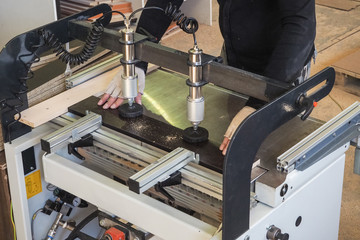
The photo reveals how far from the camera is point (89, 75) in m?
2.09

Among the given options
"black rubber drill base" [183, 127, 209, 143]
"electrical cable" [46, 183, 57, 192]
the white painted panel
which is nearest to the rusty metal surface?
"black rubber drill base" [183, 127, 209, 143]

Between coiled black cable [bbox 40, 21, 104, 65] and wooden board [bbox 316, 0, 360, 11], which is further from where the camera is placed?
wooden board [bbox 316, 0, 360, 11]

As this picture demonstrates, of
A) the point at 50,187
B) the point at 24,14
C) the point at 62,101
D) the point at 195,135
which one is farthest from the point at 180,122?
the point at 24,14

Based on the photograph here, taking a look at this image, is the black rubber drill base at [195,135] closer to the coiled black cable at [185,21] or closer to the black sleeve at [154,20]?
the coiled black cable at [185,21]

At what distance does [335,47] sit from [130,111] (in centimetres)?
296

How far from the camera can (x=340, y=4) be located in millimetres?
5289

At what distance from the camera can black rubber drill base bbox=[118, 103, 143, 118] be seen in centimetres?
185

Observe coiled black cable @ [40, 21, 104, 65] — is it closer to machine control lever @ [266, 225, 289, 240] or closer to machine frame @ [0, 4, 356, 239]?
machine frame @ [0, 4, 356, 239]

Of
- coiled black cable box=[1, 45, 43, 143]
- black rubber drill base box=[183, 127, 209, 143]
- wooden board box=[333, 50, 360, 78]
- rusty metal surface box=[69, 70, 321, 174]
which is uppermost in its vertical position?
coiled black cable box=[1, 45, 43, 143]

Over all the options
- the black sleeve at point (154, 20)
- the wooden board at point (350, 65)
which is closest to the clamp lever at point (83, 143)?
the black sleeve at point (154, 20)

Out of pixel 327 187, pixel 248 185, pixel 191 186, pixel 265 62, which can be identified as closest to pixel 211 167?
pixel 191 186

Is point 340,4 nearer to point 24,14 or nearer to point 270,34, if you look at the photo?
point 24,14

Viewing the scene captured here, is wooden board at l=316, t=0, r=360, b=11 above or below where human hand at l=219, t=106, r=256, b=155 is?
below

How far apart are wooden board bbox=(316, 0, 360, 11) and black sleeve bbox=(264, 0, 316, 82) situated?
365 cm
